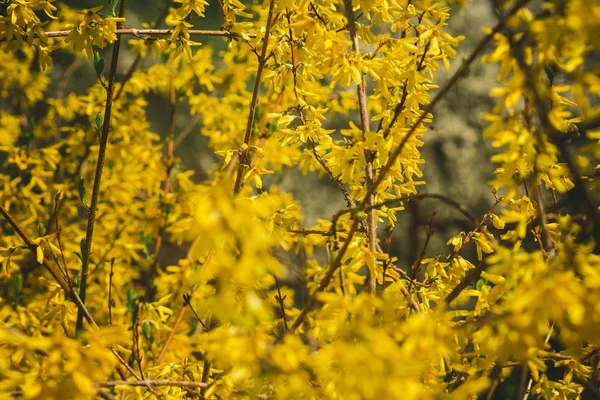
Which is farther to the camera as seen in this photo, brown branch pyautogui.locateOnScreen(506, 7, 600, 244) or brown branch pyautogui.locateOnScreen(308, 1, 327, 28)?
brown branch pyautogui.locateOnScreen(308, 1, 327, 28)

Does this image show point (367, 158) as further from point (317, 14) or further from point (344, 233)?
point (317, 14)

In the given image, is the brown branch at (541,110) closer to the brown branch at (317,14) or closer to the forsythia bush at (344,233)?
the forsythia bush at (344,233)

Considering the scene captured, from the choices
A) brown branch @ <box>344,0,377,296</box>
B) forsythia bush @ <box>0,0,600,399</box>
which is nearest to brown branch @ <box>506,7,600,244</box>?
forsythia bush @ <box>0,0,600,399</box>

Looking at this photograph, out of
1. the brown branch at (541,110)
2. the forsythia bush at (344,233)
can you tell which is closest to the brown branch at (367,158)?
the forsythia bush at (344,233)

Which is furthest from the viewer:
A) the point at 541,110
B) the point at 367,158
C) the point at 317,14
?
the point at 367,158

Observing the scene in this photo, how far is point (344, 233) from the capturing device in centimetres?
125

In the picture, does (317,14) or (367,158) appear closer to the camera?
(317,14)

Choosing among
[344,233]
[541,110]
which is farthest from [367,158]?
[541,110]

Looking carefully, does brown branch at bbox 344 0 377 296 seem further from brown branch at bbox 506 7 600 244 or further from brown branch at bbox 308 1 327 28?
brown branch at bbox 506 7 600 244

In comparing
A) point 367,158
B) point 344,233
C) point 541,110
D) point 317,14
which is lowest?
point 344,233

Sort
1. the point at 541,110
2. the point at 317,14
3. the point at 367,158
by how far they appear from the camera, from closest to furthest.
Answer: the point at 541,110 → the point at 317,14 → the point at 367,158

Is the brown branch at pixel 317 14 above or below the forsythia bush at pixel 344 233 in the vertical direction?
above

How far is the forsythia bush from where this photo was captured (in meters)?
0.69

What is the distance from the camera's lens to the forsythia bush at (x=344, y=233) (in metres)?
0.69
